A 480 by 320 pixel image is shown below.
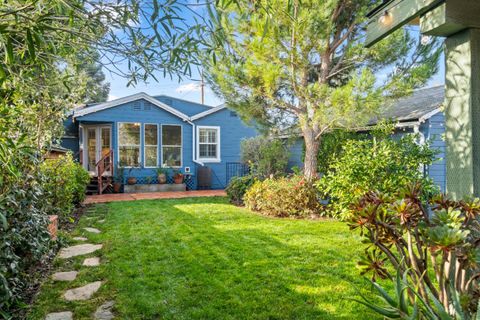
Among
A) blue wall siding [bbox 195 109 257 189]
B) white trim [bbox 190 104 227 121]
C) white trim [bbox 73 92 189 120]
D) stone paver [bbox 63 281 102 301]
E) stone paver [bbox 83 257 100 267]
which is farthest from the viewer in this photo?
blue wall siding [bbox 195 109 257 189]

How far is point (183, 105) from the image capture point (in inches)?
671

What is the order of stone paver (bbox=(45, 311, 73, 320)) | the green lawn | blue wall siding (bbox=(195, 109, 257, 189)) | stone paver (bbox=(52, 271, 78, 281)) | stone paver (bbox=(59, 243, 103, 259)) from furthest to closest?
blue wall siding (bbox=(195, 109, 257, 189)) < stone paver (bbox=(59, 243, 103, 259)) < stone paver (bbox=(52, 271, 78, 281)) < the green lawn < stone paver (bbox=(45, 311, 73, 320))

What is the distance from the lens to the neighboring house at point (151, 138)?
505 inches

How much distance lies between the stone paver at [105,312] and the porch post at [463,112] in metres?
2.82

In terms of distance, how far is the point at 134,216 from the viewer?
7332mm

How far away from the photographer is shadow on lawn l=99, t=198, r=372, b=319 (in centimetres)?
293

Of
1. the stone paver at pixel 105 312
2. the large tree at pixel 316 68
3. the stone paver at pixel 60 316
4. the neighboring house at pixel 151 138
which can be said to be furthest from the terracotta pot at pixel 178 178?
the stone paver at pixel 60 316

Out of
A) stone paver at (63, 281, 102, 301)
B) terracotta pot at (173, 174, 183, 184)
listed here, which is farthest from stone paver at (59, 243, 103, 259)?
terracotta pot at (173, 174, 183, 184)

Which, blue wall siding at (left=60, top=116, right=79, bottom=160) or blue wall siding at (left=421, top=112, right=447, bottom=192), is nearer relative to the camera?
blue wall siding at (left=421, top=112, right=447, bottom=192)

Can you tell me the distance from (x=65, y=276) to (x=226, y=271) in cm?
182

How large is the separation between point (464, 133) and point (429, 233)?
834 millimetres

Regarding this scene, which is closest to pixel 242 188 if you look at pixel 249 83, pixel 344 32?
pixel 249 83

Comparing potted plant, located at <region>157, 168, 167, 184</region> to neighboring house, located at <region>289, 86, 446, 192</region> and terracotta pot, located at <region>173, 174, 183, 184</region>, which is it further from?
neighboring house, located at <region>289, 86, 446, 192</region>

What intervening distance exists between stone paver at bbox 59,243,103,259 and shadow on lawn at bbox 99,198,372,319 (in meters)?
0.26
